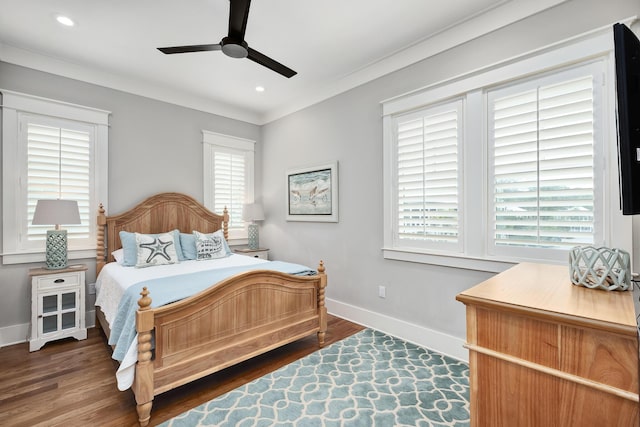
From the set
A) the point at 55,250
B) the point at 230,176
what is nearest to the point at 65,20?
the point at 55,250

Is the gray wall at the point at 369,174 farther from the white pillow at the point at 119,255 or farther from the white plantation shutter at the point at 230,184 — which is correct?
the white pillow at the point at 119,255

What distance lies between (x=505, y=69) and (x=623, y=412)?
7.64 feet

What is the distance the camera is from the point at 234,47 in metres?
2.17

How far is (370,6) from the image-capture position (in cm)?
239

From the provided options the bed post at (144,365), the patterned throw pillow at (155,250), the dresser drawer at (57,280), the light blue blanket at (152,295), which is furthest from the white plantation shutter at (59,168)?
the bed post at (144,365)

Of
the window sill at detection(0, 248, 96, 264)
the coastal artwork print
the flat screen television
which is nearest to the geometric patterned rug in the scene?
the flat screen television

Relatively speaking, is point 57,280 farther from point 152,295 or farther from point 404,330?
point 404,330

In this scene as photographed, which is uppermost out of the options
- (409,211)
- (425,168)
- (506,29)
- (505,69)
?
(506,29)

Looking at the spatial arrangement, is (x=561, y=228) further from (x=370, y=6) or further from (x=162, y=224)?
(x=162, y=224)

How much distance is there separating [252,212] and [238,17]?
2936 millimetres

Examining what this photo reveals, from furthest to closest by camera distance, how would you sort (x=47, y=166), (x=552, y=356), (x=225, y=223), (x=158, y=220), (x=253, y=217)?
(x=253, y=217) → (x=225, y=223) → (x=158, y=220) → (x=47, y=166) → (x=552, y=356)

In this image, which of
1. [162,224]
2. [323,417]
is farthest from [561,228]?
[162,224]

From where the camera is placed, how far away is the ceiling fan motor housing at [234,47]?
213cm

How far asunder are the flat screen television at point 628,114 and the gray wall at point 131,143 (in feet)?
13.8
